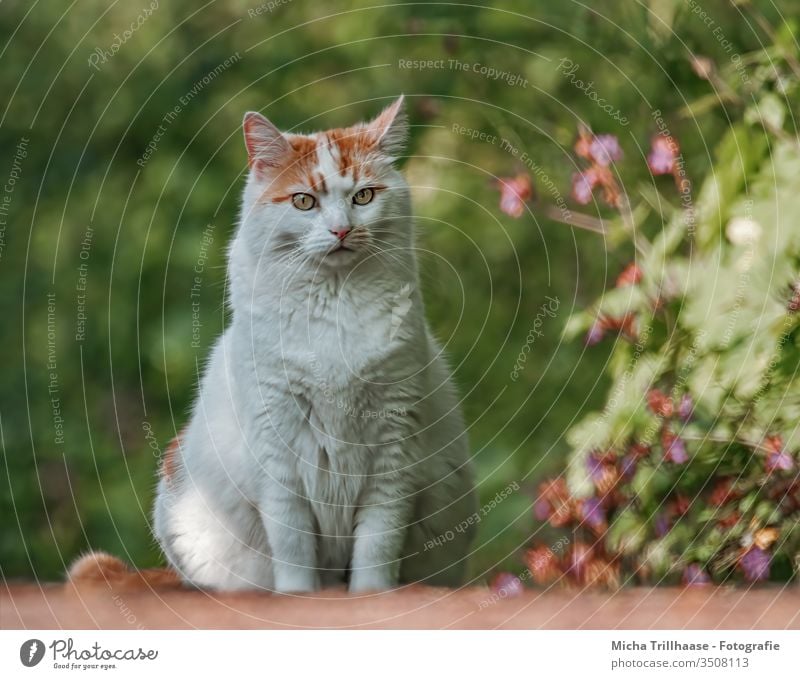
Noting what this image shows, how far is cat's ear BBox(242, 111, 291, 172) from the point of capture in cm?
253

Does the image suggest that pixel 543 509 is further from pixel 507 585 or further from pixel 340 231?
pixel 340 231

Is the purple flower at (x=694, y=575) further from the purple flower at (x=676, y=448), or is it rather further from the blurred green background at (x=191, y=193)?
the blurred green background at (x=191, y=193)

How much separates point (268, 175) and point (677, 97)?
1.80 metres

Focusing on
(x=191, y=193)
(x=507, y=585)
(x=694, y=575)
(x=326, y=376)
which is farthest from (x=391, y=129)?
(x=191, y=193)

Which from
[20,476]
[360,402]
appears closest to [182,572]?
[360,402]

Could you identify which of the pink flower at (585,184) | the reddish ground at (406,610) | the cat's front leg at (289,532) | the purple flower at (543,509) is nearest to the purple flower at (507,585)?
the reddish ground at (406,610)

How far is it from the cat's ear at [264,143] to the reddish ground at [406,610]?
1.05 m

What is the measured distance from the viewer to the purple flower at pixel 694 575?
9.55 feet

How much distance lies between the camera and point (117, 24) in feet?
14.0

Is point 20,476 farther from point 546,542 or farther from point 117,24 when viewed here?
point 546,542

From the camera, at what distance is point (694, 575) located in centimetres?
293

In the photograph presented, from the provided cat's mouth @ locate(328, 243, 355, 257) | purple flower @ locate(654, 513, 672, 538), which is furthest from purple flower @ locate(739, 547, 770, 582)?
cat's mouth @ locate(328, 243, 355, 257)

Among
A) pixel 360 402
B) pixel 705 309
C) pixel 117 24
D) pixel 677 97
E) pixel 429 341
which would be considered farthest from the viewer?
Result: pixel 117 24

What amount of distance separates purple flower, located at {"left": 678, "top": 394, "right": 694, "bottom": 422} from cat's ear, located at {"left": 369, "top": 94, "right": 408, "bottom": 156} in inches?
41.3
